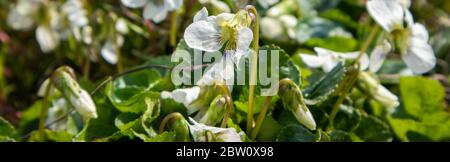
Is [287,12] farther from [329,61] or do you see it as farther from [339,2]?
[329,61]

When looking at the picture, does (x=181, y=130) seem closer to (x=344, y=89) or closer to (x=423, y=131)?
(x=344, y=89)

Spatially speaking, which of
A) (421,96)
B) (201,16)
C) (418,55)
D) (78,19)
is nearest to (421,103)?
(421,96)

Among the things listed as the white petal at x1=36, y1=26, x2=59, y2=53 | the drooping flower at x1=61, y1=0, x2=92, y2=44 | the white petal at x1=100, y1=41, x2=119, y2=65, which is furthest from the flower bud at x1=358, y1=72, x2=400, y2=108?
the white petal at x1=36, y1=26, x2=59, y2=53

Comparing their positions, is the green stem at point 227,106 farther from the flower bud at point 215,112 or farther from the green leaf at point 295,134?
the green leaf at point 295,134

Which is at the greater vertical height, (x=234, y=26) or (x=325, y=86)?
(x=234, y=26)

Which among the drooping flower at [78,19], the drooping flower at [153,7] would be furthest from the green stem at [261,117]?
the drooping flower at [78,19]
